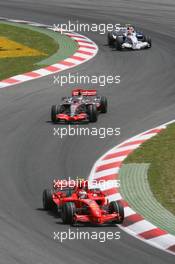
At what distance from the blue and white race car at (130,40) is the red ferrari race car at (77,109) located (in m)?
11.7

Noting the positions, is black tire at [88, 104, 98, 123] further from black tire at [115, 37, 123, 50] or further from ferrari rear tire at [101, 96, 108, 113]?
black tire at [115, 37, 123, 50]

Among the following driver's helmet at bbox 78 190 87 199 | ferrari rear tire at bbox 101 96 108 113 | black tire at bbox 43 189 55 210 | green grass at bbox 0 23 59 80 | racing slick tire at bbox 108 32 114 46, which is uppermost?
driver's helmet at bbox 78 190 87 199

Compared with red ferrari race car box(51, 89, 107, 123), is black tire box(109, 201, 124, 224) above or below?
above

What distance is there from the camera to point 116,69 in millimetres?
45375

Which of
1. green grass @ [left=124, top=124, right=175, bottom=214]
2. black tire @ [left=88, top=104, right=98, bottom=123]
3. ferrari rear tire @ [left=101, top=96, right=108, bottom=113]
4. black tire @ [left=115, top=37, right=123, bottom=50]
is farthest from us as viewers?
black tire @ [left=115, top=37, right=123, bottom=50]

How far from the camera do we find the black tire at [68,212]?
25703 millimetres

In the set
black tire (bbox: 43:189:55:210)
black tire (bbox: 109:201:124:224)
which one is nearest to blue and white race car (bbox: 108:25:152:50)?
black tire (bbox: 43:189:55:210)

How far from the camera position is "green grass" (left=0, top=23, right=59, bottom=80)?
4534 cm

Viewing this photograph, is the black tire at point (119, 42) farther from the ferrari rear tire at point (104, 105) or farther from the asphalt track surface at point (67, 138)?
the ferrari rear tire at point (104, 105)

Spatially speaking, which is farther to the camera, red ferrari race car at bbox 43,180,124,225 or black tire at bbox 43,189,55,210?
black tire at bbox 43,189,55,210

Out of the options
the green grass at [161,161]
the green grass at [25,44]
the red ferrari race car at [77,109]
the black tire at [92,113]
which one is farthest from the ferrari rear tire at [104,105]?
the green grass at [25,44]

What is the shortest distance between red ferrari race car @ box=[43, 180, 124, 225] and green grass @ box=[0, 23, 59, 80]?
17.3m

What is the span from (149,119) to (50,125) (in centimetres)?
349

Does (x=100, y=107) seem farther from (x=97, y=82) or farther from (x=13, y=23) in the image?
(x=13, y=23)
